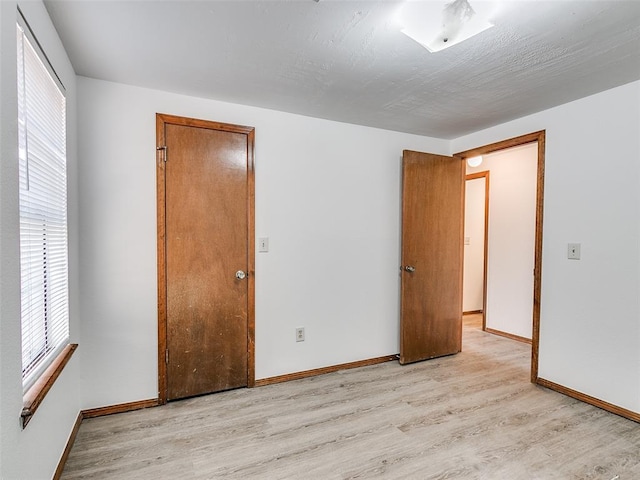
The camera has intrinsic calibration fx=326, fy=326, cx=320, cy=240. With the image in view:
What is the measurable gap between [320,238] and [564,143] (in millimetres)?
2065

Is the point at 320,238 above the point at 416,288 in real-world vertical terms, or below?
above

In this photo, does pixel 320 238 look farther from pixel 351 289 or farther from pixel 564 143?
pixel 564 143

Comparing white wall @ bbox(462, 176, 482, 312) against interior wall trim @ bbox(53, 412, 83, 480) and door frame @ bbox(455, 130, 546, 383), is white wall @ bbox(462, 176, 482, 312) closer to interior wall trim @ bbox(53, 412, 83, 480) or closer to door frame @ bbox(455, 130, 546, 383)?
door frame @ bbox(455, 130, 546, 383)

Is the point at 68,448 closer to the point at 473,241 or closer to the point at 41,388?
the point at 41,388

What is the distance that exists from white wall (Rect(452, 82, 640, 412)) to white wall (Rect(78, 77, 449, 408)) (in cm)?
122

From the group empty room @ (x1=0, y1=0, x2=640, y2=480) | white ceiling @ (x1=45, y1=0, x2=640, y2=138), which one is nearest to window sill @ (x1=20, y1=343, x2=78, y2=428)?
empty room @ (x1=0, y1=0, x2=640, y2=480)

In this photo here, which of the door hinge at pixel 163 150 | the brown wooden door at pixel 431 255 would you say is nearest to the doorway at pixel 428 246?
the brown wooden door at pixel 431 255

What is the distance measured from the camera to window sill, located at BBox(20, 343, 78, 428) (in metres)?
1.19

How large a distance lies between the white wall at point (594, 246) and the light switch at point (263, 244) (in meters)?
2.27

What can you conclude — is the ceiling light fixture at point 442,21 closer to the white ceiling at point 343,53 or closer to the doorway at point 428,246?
the white ceiling at point 343,53

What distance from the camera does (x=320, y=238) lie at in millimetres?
2877

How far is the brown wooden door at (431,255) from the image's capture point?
123 inches

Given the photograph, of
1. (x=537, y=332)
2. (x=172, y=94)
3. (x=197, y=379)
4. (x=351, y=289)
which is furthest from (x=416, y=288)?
(x=172, y=94)

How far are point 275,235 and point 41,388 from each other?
1682 mm
